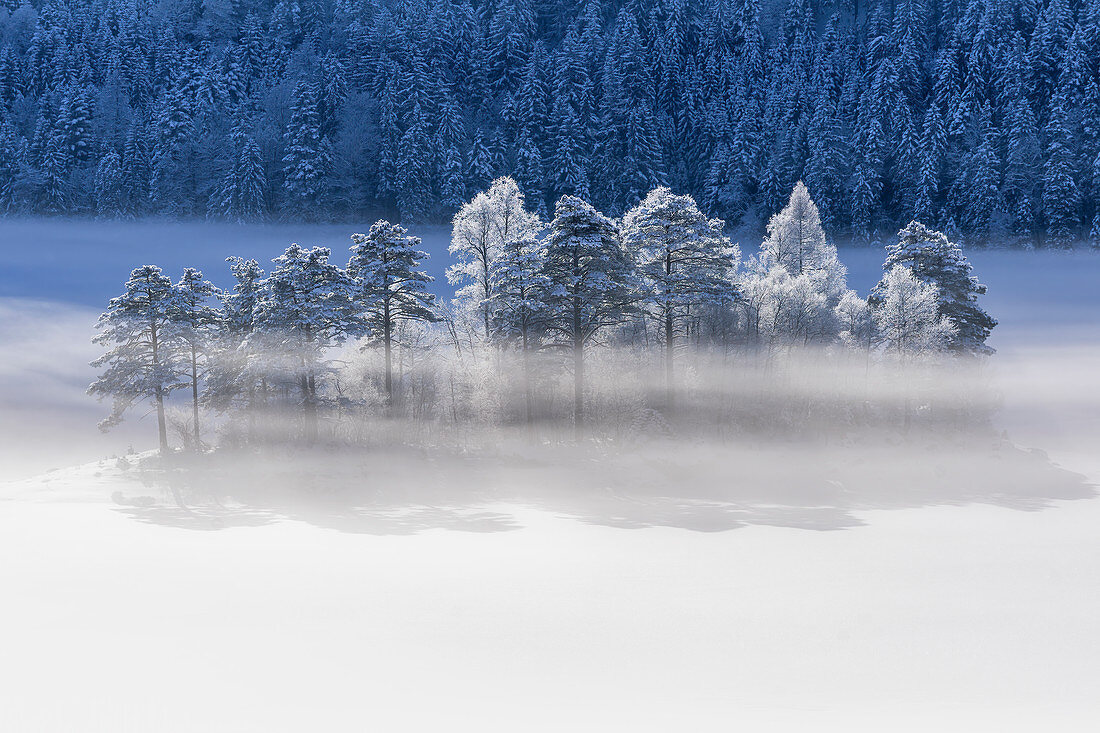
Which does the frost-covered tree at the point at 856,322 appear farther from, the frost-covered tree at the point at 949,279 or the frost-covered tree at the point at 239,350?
the frost-covered tree at the point at 239,350

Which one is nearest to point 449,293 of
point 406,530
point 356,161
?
point 356,161

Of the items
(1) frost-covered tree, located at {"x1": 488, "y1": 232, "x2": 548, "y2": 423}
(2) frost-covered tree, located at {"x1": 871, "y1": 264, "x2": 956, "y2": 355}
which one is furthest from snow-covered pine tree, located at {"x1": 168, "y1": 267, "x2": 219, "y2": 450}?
(2) frost-covered tree, located at {"x1": 871, "y1": 264, "x2": 956, "y2": 355}

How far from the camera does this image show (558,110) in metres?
123

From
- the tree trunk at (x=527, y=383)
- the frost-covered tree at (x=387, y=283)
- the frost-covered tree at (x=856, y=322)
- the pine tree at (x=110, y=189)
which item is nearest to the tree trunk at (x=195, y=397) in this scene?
the frost-covered tree at (x=387, y=283)

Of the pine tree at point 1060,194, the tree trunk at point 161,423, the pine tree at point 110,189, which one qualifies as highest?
the pine tree at point 110,189

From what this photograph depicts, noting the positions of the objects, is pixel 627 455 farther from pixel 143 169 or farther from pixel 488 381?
pixel 143 169

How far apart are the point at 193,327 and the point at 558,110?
89.6 metres

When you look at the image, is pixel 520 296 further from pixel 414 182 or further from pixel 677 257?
pixel 414 182

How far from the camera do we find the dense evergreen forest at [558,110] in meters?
109

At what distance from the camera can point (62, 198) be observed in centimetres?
11394

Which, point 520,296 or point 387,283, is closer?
point 520,296

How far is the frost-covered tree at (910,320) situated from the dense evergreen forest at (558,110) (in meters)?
62.3

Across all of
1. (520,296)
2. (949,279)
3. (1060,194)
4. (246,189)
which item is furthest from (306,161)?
(1060,194)

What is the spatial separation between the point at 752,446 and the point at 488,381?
16.0 meters
